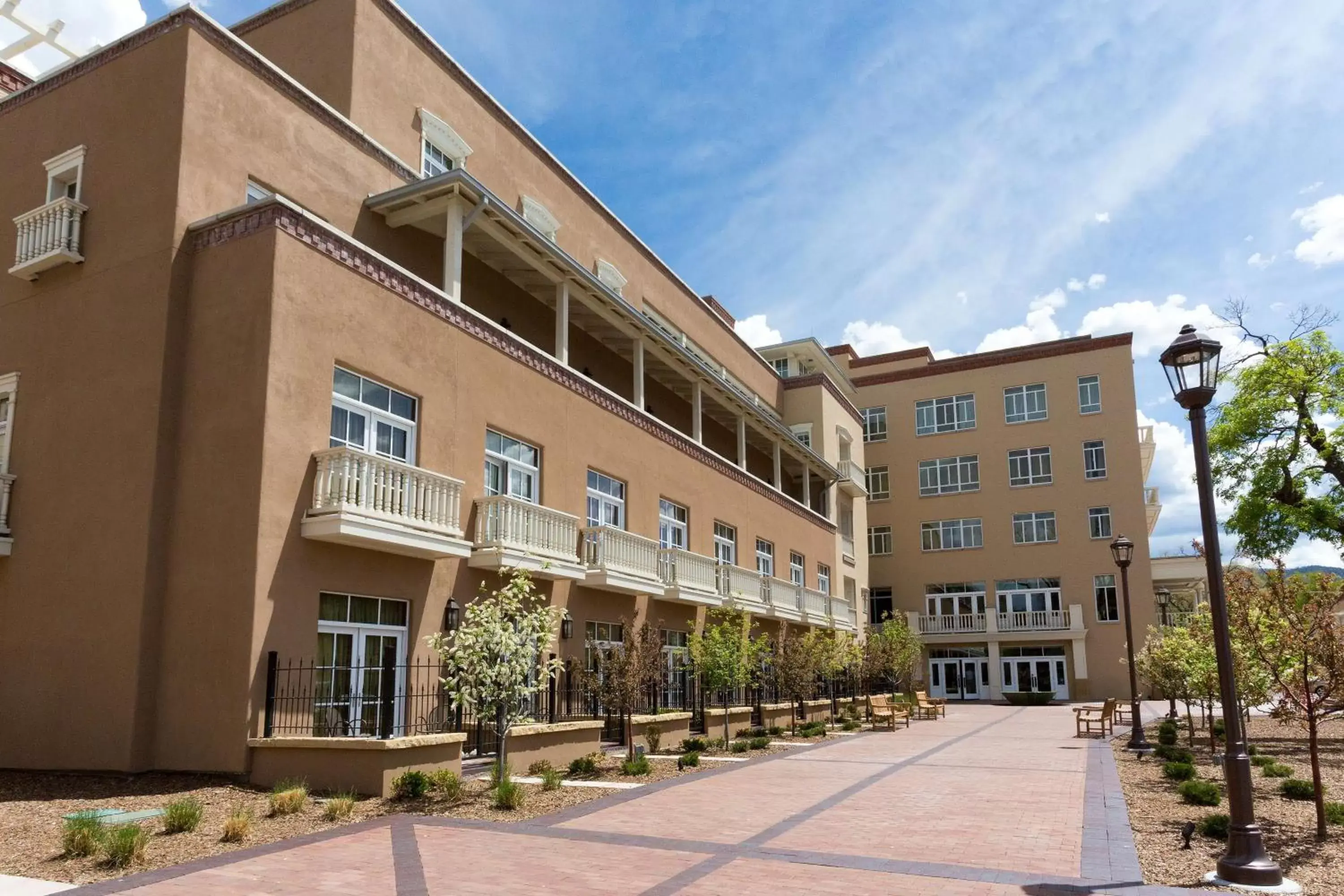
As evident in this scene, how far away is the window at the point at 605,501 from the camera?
22.3 meters

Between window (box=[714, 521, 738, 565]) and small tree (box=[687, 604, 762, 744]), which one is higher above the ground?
window (box=[714, 521, 738, 565])

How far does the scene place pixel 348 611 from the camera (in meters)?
14.9

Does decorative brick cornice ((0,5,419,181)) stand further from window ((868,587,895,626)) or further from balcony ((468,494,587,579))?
window ((868,587,895,626))

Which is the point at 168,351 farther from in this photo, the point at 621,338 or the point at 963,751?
the point at 963,751

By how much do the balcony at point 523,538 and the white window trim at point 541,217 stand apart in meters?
8.86

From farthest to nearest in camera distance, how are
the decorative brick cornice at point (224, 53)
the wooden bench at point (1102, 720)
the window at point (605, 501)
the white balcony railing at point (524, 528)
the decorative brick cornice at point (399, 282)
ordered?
1. the wooden bench at point (1102, 720)
2. the window at point (605, 501)
3. the white balcony railing at point (524, 528)
4. the decorative brick cornice at point (224, 53)
5. the decorative brick cornice at point (399, 282)

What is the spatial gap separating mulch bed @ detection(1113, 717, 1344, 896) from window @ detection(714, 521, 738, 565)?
12588 mm

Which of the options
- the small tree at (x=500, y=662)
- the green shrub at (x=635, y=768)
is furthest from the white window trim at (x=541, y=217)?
the green shrub at (x=635, y=768)

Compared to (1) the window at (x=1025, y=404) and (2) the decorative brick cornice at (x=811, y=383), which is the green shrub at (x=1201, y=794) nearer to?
(2) the decorative brick cornice at (x=811, y=383)

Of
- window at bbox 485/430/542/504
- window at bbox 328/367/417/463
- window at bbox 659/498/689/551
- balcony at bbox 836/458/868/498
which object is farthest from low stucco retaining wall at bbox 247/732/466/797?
balcony at bbox 836/458/868/498

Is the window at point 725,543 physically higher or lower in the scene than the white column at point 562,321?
lower

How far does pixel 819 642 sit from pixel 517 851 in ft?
64.5

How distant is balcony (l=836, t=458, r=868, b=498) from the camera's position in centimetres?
4350

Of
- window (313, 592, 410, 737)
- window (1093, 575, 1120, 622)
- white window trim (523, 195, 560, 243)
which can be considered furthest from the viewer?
window (1093, 575, 1120, 622)
